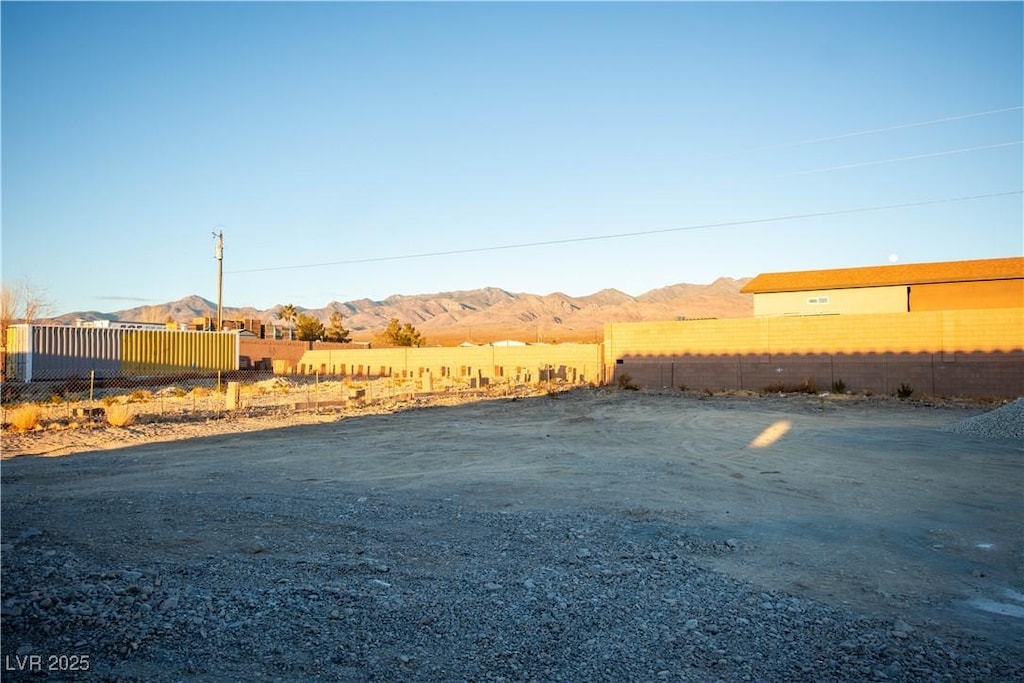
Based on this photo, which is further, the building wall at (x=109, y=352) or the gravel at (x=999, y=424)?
the building wall at (x=109, y=352)

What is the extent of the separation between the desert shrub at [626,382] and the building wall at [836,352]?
0.36m

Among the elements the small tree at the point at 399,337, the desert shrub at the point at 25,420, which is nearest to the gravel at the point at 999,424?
the desert shrub at the point at 25,420

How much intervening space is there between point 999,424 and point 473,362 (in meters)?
36.0

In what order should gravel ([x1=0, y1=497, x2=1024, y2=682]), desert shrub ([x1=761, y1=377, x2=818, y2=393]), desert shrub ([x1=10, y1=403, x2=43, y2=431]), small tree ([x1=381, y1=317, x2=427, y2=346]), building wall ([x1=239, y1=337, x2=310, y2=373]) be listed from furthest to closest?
small tree ([x1=381, y1=317, x2=427, y2=346]) → building wall ([x1=239, y1=337, x2=310, y2=373]) → desert shrub ([x1=761, y1=377, x2=818, y2=393]) → desert shrub ([x1=10, y1=403, x2=43, y2=431]) → gravel ([x1=0, y1=497, x2=1024, y2=682])

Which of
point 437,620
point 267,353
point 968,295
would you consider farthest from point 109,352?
point 968,295

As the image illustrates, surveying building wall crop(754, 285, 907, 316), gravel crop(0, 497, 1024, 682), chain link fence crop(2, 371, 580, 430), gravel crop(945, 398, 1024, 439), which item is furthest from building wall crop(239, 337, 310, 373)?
gravel crop(0, 497, 1024, 682)

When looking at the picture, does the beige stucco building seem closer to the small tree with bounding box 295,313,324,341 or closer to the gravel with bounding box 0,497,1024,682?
the gravel with bounding box 0,497,1024,682

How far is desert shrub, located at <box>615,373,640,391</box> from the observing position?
3787cm

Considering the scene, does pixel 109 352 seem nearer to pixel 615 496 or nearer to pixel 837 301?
pixel 615 496

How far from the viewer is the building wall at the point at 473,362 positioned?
43.9m

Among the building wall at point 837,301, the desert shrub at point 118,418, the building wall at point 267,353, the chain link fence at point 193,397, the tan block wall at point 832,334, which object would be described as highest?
the building wall at point 837,301

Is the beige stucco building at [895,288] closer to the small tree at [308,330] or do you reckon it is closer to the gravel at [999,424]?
the gravel at [999,424]

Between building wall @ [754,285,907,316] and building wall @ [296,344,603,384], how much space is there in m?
12.2

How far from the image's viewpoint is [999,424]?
1827 centimetres
